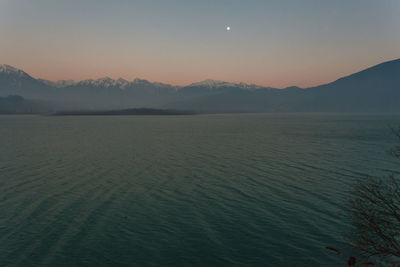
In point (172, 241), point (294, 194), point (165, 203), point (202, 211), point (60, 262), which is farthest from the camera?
point (294, 194)

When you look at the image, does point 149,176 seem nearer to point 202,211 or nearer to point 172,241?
point 202,211

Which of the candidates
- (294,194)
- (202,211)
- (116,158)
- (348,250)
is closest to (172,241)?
(202,211)

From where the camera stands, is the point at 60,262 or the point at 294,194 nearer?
the point at 60,262

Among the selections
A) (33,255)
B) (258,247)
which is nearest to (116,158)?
(33,255)

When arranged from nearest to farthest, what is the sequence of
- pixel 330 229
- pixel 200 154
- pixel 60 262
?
pixel 60 262 < pixel 330 229 < pixel 200 154

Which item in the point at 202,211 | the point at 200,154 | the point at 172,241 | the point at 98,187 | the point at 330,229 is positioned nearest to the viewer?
the point at 172,241

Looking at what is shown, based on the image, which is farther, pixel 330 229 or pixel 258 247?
pixel 330 229

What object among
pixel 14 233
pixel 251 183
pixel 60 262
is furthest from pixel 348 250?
pixel 14 233

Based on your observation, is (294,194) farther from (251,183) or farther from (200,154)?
(200,154)

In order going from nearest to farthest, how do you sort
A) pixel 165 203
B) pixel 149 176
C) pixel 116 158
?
pixel 165 203, pixel 149 176, pixel 116 158
